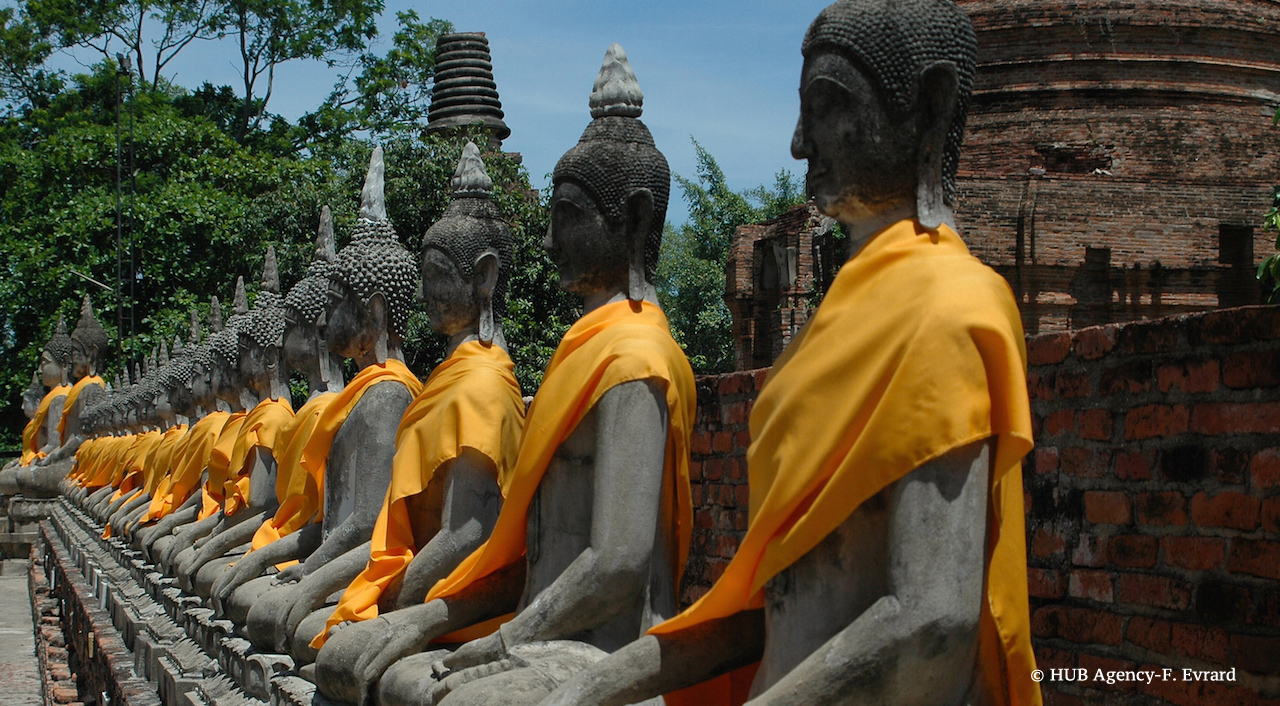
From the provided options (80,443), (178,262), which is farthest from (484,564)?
(178,262)

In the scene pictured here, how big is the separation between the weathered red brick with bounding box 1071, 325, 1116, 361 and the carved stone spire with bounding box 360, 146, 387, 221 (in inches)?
119

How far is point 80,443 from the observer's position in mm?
19891

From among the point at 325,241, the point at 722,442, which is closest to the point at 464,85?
the point at 325,241

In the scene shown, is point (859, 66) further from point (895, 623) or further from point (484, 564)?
point (484, 564)

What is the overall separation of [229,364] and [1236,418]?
Result: 736cm

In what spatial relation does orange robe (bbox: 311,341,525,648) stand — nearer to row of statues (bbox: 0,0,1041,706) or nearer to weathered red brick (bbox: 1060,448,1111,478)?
row of statues (bbox: 0,0,1041,706)

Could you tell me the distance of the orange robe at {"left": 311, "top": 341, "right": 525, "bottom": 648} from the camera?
14.8 ft

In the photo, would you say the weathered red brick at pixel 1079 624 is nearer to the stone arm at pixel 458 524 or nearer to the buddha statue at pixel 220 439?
the stone arm at pixel 458 524

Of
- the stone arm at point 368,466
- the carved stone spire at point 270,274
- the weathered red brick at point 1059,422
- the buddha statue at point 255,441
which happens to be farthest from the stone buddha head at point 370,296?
the carved stone spire at point 270,274

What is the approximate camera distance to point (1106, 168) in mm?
12633

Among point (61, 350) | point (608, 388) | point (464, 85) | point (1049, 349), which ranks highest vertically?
point (464, 85)

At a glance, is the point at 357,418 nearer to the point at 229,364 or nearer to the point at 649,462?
the point at 649,462

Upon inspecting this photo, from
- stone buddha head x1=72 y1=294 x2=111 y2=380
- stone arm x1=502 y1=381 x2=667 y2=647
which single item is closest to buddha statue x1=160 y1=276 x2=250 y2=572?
stone arm x1=502 y1=381 x2=667 y2=647

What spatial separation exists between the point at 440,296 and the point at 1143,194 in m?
8.04
